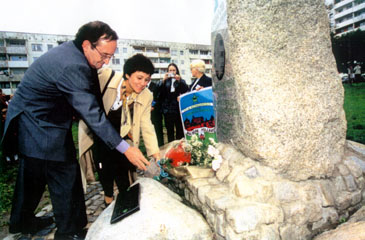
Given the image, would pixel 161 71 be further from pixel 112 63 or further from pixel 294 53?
pixel 294 53

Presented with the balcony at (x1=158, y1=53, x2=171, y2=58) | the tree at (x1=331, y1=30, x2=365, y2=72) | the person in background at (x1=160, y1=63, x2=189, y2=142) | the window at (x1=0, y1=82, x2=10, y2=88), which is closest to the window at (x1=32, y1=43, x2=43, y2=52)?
the window at (x1=0, y1=82, x2=10, y2=88)

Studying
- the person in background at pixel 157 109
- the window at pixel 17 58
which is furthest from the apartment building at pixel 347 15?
the window at pixel 17 58

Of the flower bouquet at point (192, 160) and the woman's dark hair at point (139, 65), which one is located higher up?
the woman's dark hair at point (139, 65)

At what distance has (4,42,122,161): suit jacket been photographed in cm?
164

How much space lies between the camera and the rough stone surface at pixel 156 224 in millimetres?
1782

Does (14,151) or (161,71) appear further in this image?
(161,71)

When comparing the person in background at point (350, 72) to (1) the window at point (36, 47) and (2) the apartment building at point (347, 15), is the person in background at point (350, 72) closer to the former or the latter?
(2) the apartment building at point (347, 15)

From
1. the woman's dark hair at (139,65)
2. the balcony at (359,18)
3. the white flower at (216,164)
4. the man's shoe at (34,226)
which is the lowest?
the man's shoe at (34,226)

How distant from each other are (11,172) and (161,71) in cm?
4377

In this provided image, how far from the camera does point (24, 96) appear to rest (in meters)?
1.86

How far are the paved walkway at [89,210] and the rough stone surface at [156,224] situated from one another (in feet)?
3.44

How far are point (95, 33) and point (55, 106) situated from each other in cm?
73

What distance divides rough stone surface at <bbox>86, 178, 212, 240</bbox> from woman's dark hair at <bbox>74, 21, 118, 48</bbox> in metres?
1.54

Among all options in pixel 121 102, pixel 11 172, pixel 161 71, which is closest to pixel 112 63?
pixel 161 71
